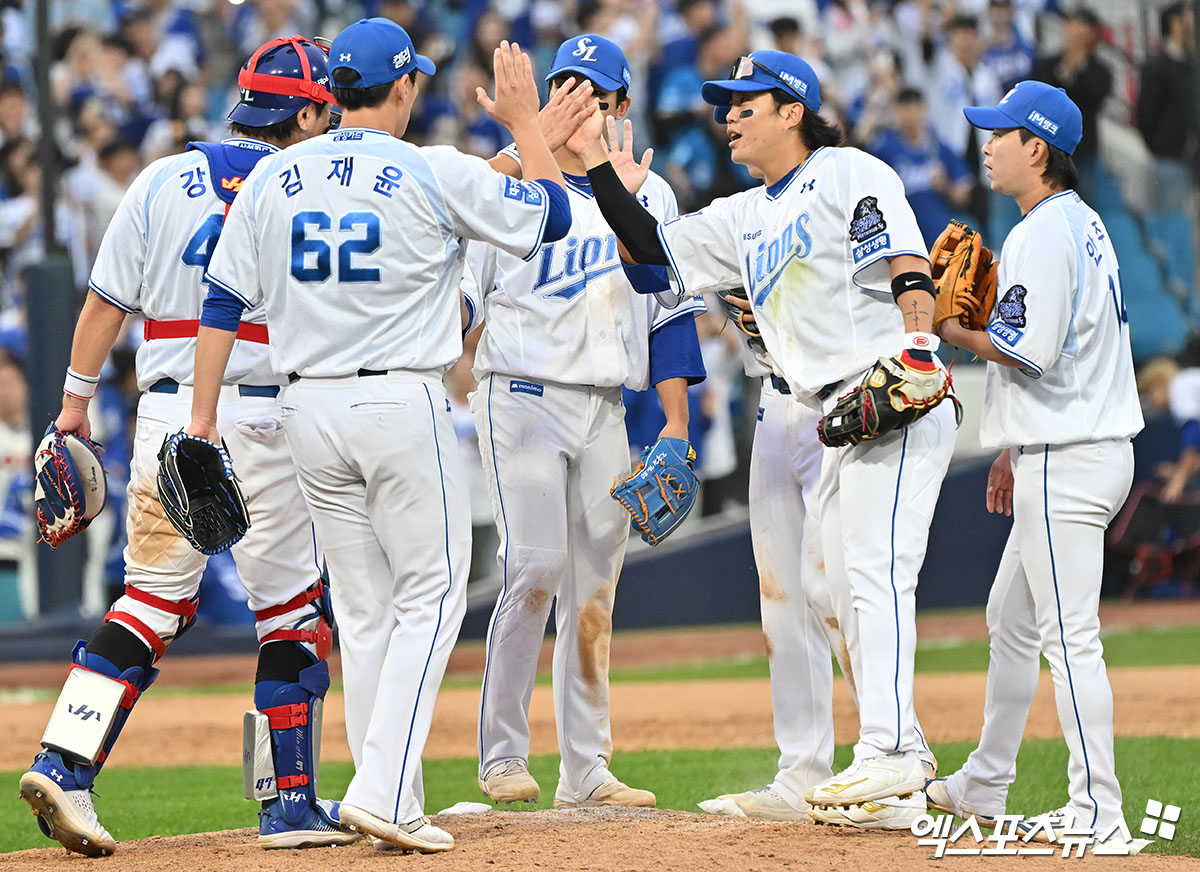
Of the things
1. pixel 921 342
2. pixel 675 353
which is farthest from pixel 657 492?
pixel 921 342

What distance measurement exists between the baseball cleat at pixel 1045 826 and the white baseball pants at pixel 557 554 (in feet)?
4.66

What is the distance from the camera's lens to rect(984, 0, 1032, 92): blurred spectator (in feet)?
46.2

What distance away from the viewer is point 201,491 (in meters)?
3.94

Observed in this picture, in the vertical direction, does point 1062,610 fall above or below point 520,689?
above

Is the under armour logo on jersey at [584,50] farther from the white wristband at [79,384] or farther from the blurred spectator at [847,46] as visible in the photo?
the blurred spectator at [847,46]

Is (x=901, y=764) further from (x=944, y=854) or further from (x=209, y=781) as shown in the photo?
(x=209, y=781)

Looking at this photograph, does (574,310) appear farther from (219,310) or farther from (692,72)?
(692,72)

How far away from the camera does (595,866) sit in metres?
3.69

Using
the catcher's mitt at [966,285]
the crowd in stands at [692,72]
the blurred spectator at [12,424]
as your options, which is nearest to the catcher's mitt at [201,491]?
the catcher's mitt at [966,285]

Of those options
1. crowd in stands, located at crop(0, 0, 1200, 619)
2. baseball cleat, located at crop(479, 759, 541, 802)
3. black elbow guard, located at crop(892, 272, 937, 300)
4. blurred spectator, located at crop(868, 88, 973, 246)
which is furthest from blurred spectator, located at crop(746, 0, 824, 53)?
baseball cleat, located at crop(479, 759, 541, 802)

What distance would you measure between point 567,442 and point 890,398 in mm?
1250

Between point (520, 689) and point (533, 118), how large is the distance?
6.34ft

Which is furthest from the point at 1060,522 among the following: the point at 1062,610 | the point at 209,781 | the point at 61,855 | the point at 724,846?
the point at 209,781

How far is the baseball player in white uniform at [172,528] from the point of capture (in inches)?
168
